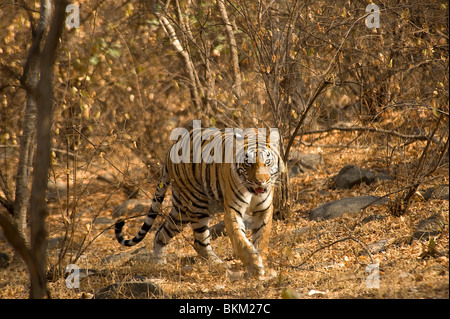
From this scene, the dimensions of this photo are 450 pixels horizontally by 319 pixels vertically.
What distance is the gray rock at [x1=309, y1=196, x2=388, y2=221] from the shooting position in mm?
6449

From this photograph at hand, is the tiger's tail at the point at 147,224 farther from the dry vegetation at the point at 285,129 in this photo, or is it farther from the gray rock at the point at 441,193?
the gray rock at the point at 441,193

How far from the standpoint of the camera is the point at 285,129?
261 inches

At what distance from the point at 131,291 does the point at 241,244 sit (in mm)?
1124

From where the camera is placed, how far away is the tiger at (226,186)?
16.2 ft

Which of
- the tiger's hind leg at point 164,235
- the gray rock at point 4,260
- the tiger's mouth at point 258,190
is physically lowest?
the gray rock at point 4,260

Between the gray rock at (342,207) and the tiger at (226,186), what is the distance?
138cm

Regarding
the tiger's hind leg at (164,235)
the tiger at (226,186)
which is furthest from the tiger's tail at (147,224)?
the tiger's hind leg at (164,235)

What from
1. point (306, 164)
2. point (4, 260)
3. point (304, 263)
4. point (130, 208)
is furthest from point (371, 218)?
point (4, 260)

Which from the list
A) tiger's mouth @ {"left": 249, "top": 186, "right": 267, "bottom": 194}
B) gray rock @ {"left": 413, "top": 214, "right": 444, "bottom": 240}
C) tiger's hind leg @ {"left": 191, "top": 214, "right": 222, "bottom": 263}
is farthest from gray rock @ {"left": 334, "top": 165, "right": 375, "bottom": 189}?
tiger's mouth @ {"left": 249, "top": 186, "right": 267, "bottom": 194}

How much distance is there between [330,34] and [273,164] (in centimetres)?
254

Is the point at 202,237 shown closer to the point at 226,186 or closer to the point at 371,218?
the point at 226,186

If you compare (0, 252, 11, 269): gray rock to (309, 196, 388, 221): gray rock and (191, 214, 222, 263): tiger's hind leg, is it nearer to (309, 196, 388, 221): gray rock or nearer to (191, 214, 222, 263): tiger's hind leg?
(191, 214, 222, 263): tiger's hind leg

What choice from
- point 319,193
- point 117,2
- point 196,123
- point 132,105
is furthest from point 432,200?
point 117,2
